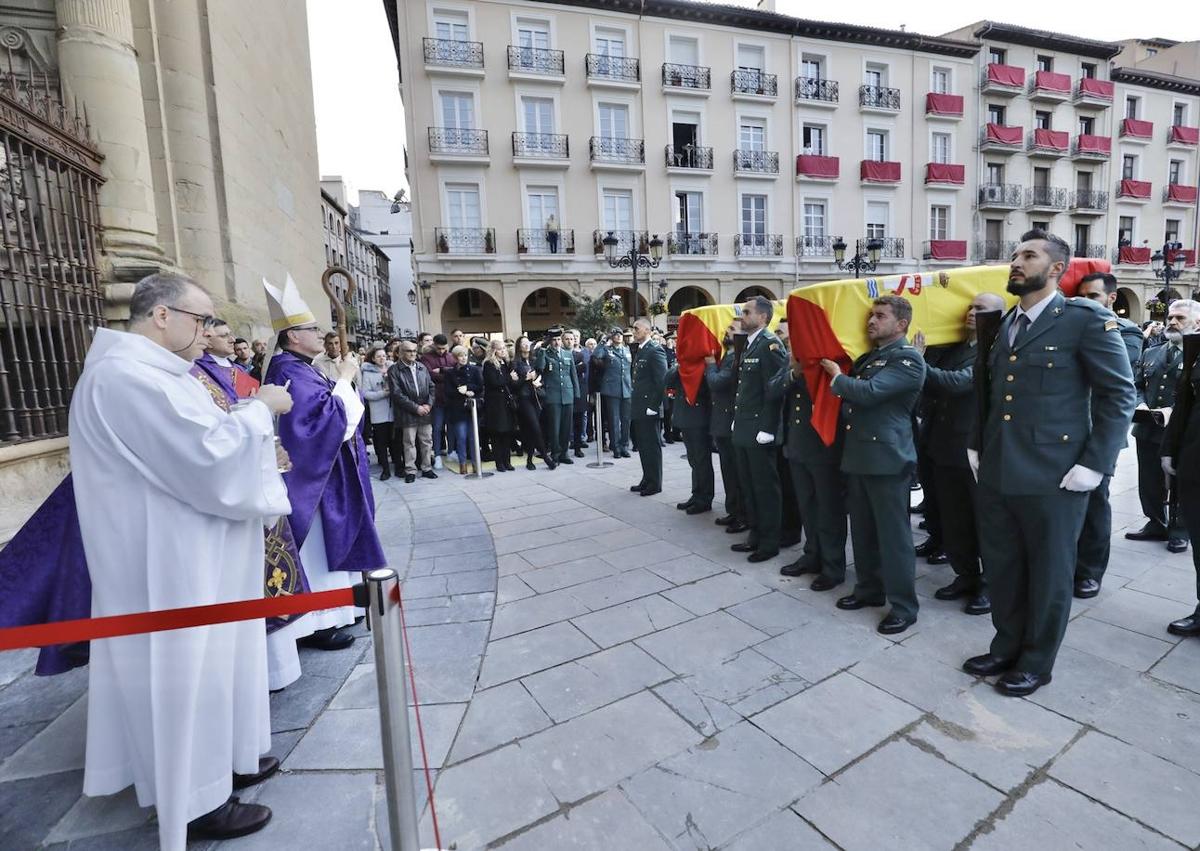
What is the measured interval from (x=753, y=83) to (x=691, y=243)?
6.91 metres

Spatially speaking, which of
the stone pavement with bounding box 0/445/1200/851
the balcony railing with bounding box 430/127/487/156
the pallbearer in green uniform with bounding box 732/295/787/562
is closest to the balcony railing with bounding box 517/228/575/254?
the balcony railing with bounding box 430/127/487/156

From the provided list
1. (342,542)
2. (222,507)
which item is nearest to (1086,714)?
(222,507)

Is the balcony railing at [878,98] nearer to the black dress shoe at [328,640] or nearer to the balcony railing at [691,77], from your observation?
the balcony railing at [691,77]

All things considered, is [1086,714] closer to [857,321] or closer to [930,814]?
[930,814]

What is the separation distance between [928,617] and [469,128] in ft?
71.8

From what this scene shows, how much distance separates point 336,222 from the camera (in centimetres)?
3822

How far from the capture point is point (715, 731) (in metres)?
2.59

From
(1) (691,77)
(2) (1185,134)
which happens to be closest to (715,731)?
(1) (691,77)

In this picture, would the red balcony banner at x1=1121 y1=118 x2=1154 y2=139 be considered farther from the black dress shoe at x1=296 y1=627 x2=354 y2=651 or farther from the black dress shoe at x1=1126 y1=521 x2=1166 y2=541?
the black dress shoe at x1=296 y1=627 x2=354 y2=651

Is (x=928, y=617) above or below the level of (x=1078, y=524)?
below

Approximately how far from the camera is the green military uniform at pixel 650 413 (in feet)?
22.6

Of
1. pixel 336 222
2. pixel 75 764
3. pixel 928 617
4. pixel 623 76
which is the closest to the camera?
pixel 75 764

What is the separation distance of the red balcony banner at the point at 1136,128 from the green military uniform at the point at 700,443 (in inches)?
1434

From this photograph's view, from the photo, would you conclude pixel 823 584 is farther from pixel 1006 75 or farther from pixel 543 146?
pixel 1006 75
